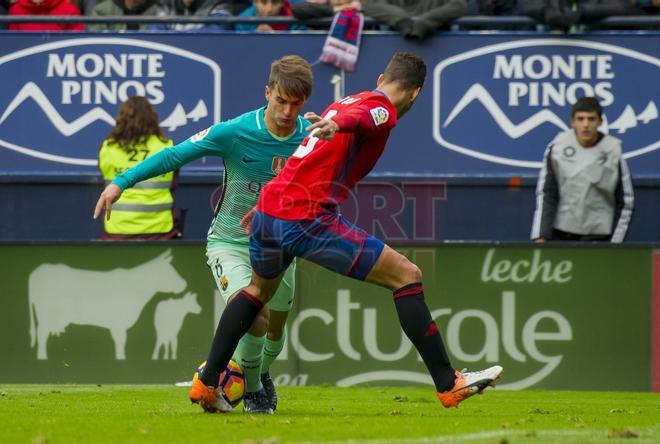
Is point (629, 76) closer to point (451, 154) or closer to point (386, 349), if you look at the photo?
point (451, 154)

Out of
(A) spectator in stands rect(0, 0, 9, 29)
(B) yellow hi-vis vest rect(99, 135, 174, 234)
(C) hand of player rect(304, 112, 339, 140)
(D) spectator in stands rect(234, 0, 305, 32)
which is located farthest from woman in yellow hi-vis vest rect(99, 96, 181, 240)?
(C) hand of player rect(304, 112, 339, 140)

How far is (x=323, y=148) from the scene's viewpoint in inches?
289

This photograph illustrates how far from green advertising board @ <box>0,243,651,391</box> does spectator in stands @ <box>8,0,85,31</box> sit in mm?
3190

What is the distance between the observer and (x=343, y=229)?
7.41 m

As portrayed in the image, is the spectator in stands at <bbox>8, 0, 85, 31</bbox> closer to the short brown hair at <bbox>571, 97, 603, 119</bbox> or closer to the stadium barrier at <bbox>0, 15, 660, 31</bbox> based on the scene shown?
the stadium barrier at <bbox>0, 15, 660, 31</bbox>

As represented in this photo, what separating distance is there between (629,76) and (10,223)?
6.38 meters

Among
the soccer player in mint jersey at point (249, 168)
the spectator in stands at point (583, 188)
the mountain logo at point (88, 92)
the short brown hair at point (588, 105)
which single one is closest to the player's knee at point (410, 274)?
the soccer player in mint jersey at point (249, 168)

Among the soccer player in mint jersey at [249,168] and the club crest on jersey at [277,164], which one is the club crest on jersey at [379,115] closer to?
the soccer player in mint jersey at [249,168]

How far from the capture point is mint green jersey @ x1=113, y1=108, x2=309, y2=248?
26.1 ft

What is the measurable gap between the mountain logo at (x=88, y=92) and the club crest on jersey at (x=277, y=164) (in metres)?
5.76

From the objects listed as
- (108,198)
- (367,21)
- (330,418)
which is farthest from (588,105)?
(108,198)

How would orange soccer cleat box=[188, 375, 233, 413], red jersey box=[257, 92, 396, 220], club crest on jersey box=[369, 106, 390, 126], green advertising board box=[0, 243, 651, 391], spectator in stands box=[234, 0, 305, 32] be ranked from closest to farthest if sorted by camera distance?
club crest on jersey box=[369, 106, 390, 126] < red jersey box=[257, 92, 396, 220] < orange soccer cleat box=[188, 375, 233, 413] < green advertising board box=[0, 243, 651, 391] < spectator in stands box=[234, 0, 305, 32]

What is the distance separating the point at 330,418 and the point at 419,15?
657 centimetres

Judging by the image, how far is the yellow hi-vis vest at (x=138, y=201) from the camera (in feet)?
40.3
